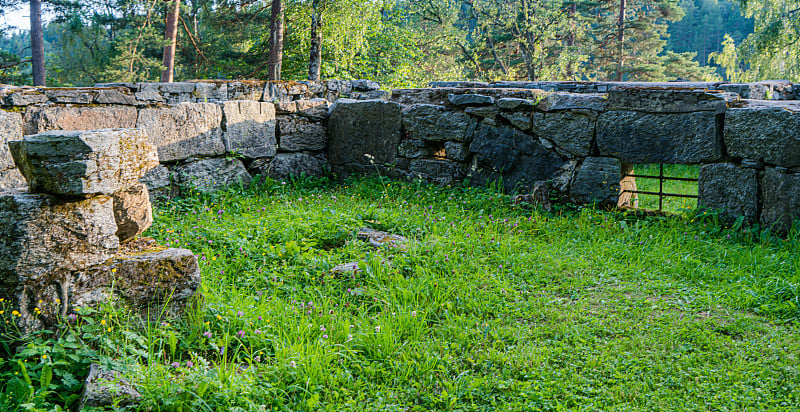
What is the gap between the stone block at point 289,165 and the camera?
21.1 ft

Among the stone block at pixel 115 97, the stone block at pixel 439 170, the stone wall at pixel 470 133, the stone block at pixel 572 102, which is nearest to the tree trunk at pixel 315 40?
the stone wall at pixel 470 133

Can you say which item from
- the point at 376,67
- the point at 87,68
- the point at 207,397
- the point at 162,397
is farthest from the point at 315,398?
the point at 87,68

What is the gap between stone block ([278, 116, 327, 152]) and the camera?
6.66 meters

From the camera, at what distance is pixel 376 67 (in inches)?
749

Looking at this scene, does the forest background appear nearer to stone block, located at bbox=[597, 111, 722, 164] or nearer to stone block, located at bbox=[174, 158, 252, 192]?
stone block, located at bbox=[174, 158, 252, 192]

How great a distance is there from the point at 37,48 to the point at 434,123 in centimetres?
1639

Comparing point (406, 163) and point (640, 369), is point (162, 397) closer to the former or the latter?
point (640, 369)

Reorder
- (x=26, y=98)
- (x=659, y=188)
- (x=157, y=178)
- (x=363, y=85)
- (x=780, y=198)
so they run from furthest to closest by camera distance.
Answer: (x=363, y=85)
(x=659, y=188)
(x=157, y=178)
(x=26, y=98)
(x=780, y=198)

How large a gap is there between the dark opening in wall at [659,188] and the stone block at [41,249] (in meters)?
4.93

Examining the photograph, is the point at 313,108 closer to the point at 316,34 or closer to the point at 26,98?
the point at 26,98

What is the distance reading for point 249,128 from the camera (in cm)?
626

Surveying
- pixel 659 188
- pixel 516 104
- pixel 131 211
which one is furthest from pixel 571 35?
pixel 131 211

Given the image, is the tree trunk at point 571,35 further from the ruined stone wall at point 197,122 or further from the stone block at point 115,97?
the stone block at point 115,97

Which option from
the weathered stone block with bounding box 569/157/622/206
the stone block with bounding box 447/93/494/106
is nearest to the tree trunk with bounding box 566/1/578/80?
the stone block with bounding box 447/93/494/106
